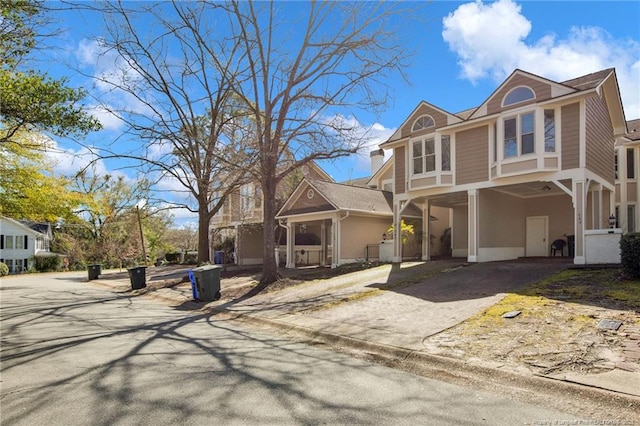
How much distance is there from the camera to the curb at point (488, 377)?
4336 mm

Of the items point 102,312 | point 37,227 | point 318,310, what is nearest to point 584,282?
point 318,310

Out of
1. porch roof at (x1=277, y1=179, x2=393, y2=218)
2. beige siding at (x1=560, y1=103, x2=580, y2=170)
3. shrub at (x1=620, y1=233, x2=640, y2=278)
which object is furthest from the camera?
porch roof at (x1=277, y1=179, x2=393, y2=218)

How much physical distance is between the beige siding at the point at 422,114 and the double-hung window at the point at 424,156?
0.48 meters

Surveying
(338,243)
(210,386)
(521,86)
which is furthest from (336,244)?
(210,386)

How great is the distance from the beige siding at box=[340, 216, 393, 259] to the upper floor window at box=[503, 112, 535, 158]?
8.82 m

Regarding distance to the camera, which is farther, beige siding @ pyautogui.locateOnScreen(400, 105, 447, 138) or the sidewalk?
beige siding @ pyautogui.locateOnScreen(400, 105, 447, 138)

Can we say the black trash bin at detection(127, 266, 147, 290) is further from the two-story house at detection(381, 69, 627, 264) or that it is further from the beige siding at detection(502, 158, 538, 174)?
the beige siding at detection(502, 158, 538, 174)

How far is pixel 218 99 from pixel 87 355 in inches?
572

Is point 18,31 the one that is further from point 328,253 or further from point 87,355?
point 328,253

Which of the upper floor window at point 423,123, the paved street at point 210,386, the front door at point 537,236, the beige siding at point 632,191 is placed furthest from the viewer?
the beige siding at point 632,191

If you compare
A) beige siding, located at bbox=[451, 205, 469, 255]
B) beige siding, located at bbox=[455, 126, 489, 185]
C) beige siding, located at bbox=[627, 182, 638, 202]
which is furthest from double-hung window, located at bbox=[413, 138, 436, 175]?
beige siding, located at bbox=[627, 182, 638, 202]

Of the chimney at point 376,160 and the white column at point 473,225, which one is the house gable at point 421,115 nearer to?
the white column at point 473,225

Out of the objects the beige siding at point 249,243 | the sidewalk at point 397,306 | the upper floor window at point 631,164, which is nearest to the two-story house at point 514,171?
the upper floor window at point 631,164

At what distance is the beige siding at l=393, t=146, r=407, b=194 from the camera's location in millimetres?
19266
